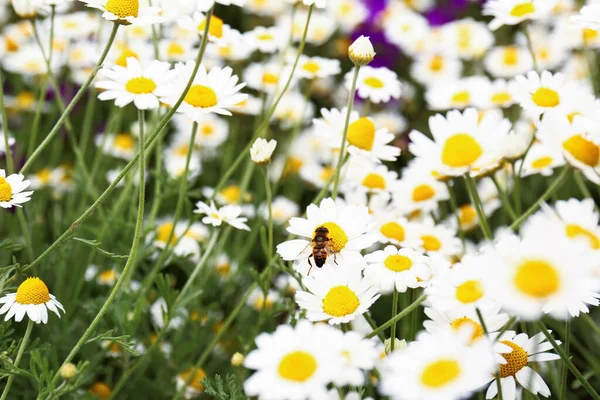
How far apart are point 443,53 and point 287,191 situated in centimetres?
118

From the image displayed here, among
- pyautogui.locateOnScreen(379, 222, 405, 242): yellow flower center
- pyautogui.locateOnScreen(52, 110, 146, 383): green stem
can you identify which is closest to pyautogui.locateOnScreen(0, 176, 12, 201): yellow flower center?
pyautogui.locateOnScreen(52, 110, 146, 383): green stem

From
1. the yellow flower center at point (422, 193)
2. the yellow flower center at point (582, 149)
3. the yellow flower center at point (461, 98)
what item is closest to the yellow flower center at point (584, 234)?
the yellow flower center at point (582, 149)

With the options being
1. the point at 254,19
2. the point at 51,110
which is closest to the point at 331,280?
the point at 51,110

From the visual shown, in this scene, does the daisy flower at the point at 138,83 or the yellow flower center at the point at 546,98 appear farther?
the yellow flower center at the point at 546,98

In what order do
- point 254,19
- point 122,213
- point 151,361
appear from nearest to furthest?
point 151,361, point 122,213, point 254,19

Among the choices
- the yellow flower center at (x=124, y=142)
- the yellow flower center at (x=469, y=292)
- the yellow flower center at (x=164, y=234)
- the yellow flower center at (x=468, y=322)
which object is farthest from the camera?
the yellow flower center at (x=124, y=142)

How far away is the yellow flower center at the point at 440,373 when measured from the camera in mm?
950

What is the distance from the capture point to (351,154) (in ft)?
5.83

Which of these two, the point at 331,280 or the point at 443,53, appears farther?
the point at 443,53

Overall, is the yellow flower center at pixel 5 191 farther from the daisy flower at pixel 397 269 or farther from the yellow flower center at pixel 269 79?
the yellow flower center at pixel 269 79

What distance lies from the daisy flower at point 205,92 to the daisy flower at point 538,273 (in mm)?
742

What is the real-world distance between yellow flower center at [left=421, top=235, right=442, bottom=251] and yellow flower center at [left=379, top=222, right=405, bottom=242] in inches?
2.6

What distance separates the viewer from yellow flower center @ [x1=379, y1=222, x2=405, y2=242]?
1.76 meters

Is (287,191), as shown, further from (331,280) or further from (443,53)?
(331,280)
